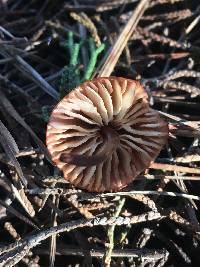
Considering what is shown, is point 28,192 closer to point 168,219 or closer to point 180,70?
point 168,219

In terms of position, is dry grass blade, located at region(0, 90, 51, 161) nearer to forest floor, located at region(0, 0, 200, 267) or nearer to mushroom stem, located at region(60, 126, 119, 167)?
forest floor, located at region(0, 0, 200, 267)

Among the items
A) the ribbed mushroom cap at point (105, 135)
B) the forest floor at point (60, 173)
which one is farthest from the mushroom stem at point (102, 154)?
the forest floor at point (60, 173)

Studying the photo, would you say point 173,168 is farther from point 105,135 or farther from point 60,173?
point 60,173

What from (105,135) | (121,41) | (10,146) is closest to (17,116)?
(10,146)

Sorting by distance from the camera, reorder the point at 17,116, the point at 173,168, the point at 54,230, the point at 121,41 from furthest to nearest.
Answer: the point at 121,41 → the point at 17,116 → the point at 173,168 → the point at 54,230

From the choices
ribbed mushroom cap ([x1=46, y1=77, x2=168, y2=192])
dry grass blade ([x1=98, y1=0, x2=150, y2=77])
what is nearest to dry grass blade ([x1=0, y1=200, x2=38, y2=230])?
ribbed mushroom cap ([x1=46, y1=77, x2=168, y2=192])

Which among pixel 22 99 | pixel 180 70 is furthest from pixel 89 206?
pixel 180 70
